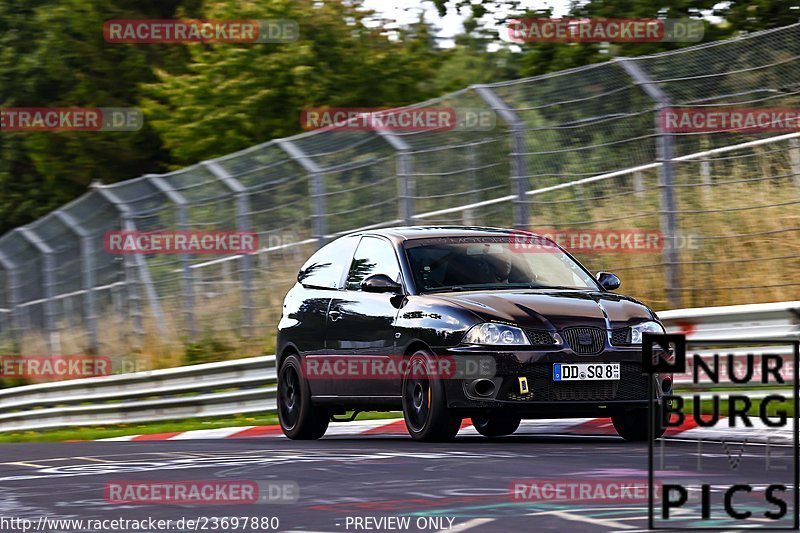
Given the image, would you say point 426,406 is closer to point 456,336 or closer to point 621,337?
point 456,336

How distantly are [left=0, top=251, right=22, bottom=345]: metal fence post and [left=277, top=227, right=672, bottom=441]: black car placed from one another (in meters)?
13.9

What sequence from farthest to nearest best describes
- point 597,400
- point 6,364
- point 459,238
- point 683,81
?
point 6,364 < point 683,81 < point 459,238 < point 597,400

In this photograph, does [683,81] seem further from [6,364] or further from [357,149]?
[6,364]

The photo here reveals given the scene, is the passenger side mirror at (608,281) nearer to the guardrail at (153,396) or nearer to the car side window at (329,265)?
the car side window at (329,265)

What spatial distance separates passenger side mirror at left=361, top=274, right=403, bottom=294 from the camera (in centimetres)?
1129

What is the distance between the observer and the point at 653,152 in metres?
14.7

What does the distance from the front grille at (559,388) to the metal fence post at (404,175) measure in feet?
22.4

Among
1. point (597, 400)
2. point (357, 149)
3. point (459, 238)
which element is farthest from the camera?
point (357, 149)

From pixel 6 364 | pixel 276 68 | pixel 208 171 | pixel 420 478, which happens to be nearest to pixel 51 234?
pixel 6 364

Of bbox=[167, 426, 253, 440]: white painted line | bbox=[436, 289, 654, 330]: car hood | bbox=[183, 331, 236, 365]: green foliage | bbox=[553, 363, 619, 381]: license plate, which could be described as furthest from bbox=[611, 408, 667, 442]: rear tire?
bbox=[183, 331, 236, 365]: green foliage

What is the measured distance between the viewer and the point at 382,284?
37.0 feet

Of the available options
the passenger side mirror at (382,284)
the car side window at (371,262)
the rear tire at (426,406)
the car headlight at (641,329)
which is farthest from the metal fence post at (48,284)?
the car headlight at (641,329)

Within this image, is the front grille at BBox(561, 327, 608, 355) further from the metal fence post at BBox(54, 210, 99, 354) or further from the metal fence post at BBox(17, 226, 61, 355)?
the metal fence post at BBox(17, 226, 61, 355)

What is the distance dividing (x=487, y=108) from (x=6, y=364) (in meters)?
14.2
